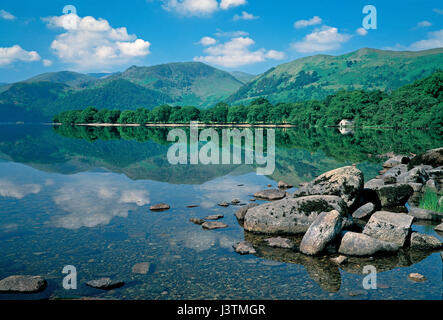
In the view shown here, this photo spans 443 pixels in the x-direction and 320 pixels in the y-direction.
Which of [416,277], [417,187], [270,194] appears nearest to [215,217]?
[270,194]

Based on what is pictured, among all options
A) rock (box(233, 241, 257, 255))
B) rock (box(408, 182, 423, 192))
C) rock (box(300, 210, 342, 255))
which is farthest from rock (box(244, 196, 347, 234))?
rock (box(408, 182, 423, 192))

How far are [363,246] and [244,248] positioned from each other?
463 cm

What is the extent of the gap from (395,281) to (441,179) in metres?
20.7

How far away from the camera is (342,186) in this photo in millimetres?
18656

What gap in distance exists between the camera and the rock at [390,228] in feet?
44.6

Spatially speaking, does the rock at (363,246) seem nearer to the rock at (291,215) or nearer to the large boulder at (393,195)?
the rock at (291,215)

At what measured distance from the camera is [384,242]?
1299cm

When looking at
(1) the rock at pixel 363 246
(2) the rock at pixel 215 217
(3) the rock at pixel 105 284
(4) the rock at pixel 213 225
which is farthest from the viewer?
(2) the rock at pixel 215 217

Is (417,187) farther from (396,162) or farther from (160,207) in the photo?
(160,207)

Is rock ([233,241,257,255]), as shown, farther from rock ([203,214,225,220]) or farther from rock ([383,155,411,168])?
rock ([383,155,411,168])

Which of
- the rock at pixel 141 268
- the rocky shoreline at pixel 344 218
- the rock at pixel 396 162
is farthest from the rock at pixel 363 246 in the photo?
the rock at pixel 396 162

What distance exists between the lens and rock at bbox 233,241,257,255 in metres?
13.1

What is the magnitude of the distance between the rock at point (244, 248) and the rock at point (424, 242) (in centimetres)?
653

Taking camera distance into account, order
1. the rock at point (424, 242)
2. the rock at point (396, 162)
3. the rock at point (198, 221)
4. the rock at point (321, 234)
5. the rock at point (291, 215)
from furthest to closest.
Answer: the rock at point (396, 162) → the rock at point (198, 221) → the rock at point (291, 215) → the rock at point (424, 242) → the rock at point (321, 234)
